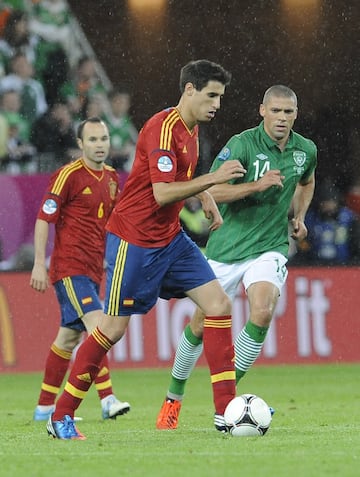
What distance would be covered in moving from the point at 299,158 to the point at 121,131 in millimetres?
6871

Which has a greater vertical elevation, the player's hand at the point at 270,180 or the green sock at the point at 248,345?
the player's hand at the point at 270,180

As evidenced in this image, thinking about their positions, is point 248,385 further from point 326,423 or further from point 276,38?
point 276,38

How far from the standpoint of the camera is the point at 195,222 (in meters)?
13.8

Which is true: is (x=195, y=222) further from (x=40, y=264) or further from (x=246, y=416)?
(x=246, y=416)

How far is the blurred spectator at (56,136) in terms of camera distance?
1421 cm

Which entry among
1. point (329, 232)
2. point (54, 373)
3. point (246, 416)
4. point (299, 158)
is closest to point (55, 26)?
point (329, 232)

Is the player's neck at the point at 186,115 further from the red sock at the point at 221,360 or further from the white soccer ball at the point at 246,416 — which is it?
the white soccer ball at the point at 246,416

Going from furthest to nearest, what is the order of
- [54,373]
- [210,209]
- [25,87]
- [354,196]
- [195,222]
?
[25,87], [354,196], [195,222], [54,373], [210,209]

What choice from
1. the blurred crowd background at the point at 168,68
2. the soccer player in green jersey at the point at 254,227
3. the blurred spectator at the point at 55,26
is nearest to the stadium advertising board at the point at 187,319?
the blurred crowd background at the point at 168,68

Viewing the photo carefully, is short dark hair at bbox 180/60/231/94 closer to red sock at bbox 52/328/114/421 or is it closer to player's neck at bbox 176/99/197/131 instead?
player's neck at bbox 176/99/197/131

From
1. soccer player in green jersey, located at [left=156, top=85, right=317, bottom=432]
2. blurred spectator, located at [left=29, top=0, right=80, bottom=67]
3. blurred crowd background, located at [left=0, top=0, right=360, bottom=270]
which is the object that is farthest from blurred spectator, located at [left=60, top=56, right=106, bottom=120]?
soccer player in green jersey, located at [left=156, top=85, right=317, bottom=432]

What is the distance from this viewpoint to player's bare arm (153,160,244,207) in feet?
21.0

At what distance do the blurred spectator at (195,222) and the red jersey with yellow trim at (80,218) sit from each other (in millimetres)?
4918

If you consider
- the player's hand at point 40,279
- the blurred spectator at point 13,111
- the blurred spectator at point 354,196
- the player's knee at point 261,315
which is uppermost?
the blurred spectator at point 13,111
